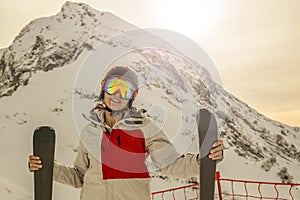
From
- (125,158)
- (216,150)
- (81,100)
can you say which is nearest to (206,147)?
(216,150)

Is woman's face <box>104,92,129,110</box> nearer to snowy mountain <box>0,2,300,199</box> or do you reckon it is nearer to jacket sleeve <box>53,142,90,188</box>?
jacket sleeve <box>53,142,90,188</box>

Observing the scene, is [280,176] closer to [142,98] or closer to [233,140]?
[233,140]

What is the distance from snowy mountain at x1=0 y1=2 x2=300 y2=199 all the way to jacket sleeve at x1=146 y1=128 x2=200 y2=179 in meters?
3.41

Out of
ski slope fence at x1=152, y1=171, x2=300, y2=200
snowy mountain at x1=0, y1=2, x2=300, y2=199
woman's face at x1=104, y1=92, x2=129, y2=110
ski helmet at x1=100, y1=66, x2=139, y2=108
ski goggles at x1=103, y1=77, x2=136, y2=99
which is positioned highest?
snowy mountain at x1=0, y1=2, x2=300, y2=199

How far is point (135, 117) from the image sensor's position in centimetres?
154

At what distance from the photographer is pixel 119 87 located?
1577mm

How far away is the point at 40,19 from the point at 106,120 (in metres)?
21.1

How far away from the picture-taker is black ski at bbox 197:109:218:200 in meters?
1.37

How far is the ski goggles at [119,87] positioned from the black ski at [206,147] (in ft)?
1.04

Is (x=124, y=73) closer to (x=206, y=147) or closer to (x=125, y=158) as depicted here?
(x=125, y=158)

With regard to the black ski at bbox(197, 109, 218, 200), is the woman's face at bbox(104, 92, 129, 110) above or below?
above

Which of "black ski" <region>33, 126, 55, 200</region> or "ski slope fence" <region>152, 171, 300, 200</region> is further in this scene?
"ski slope fence" <region>152, 171, 300, 200</region>

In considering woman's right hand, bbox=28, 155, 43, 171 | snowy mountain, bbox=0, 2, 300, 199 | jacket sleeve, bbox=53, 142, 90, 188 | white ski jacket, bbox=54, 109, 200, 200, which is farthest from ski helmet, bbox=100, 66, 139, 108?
snowy mountain, bbox=0, 2, 300, 199

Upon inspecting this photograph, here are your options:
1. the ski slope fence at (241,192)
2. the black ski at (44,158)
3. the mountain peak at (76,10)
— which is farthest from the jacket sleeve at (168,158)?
the mountain peak at (76,10)
